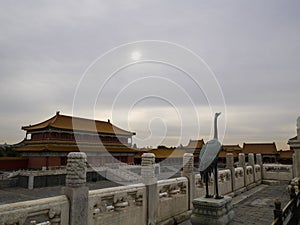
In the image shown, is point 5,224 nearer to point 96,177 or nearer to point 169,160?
point 96,177

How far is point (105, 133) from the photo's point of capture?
37500 millimetres

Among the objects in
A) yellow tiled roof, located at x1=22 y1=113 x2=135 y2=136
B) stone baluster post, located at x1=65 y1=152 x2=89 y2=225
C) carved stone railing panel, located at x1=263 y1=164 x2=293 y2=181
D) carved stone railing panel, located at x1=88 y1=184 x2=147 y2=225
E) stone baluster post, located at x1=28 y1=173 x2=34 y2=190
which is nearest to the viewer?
stone baluster post, located at x1=65 y1=152 x2=89 y2=225

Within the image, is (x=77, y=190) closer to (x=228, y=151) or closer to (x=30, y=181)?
(x=30, y=181)

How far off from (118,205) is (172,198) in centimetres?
262

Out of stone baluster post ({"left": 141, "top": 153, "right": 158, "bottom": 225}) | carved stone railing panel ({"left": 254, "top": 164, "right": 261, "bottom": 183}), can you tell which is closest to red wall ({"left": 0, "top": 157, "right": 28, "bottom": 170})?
carved stone railing panel ({"left": 254, "top": 164, "right": 261, "bottom": 183})

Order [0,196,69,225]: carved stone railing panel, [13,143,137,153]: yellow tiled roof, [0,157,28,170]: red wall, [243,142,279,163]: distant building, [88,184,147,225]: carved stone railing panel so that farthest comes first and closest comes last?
1. [243,142,279,163]: distant building
2. [13,143,137,153]: yellow tiled roof
3. [0,157,28,170]: red wall
4. [88,184,147,225]: carved stone railing panel
5. [0,196,69,225]: carved stone railing panel

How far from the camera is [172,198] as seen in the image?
26.4ft

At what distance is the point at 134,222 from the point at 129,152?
103 feet

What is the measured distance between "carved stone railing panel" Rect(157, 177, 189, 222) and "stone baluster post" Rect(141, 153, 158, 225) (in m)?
0.33

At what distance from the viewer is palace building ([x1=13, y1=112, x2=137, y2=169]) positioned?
29520 mm

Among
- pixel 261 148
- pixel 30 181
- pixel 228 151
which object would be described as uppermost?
pixel 261 148

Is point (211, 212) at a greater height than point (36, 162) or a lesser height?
lesser

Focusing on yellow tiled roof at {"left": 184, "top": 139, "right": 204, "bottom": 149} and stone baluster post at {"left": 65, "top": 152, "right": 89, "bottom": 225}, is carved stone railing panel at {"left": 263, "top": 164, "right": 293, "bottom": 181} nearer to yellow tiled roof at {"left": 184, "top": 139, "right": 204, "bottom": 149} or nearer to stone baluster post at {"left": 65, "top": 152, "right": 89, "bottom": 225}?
stone baluster post at {"left": 65, "top": 152, "right": 89, "bottom": 225}

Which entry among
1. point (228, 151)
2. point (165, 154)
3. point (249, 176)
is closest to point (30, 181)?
point (249, 176)
